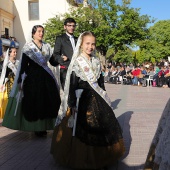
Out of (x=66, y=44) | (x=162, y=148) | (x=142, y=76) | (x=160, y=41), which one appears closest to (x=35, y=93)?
(x=66, y=44)

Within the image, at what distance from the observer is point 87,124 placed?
356 cm

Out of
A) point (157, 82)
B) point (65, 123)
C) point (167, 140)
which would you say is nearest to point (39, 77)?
point (65, 123)

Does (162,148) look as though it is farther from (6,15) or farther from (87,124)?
(6,15)

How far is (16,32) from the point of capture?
36406 mm

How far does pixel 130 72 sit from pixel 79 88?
16193mm

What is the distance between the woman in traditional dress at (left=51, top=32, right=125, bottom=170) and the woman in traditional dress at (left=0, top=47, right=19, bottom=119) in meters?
3.50

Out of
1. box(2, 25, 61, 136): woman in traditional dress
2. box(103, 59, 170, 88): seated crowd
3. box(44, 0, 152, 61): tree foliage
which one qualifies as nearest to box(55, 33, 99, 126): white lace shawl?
box(2, 25, 61, 136): woman in traditional dress

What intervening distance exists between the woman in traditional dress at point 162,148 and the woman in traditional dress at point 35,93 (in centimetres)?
347

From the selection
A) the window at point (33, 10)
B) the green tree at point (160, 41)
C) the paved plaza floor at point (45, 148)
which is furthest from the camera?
the green tree at point (160, 41)

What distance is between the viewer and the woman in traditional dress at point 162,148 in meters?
1.67

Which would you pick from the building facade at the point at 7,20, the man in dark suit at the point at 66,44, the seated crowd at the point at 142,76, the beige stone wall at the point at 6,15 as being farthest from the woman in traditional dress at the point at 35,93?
the beige stone wall at the point at 6,15

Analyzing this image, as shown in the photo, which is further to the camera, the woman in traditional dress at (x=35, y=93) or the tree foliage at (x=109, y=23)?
the tree foliage at (x=109, y=23)

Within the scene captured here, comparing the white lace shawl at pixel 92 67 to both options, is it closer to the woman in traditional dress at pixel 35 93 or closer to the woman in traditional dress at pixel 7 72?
the woman in traditional dress at pixel 35 93

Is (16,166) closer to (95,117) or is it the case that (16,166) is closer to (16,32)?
(95,117)
